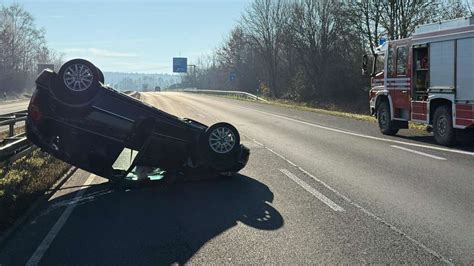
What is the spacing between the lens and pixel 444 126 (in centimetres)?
1346

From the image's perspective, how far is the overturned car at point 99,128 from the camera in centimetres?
773

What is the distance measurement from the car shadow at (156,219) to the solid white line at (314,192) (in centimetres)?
67

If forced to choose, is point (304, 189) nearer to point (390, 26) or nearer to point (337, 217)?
point (337, 217)

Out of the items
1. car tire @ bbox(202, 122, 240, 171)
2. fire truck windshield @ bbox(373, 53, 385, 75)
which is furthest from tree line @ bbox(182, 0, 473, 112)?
car tire @ bbox(202, 122, 240, 171)

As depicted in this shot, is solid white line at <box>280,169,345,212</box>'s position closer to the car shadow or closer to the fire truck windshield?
the car shadow

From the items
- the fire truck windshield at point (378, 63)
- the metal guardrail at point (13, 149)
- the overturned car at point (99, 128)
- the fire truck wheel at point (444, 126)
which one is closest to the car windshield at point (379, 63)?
the fire truck windshield at point (378, 63)

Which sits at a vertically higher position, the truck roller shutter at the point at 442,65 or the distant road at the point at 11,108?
the truck roller shutter at the point at 442,65

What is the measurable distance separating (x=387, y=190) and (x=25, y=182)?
235 inches

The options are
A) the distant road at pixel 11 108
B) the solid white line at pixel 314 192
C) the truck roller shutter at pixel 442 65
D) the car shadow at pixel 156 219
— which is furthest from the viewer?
the distant road at pixel 11 108

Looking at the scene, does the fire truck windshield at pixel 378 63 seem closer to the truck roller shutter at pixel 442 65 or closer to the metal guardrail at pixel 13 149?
the truck roller shutter at pixel 442 65

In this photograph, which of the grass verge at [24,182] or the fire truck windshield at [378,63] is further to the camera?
the fire truck windshield at [378,63]

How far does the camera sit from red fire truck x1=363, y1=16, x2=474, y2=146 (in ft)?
41.4

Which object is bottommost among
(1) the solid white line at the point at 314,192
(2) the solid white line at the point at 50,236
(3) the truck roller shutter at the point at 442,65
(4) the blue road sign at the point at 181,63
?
(2) the solid white line at the point at 50,236

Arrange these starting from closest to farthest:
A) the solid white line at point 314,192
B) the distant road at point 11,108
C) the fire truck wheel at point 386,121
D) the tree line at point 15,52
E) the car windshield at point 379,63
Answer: the solid white line at point 314,192
the fire truck wheel at point 386,121
the car windshield at point 379,63
the distant road at point 11,108
the tree line at point 15,52
